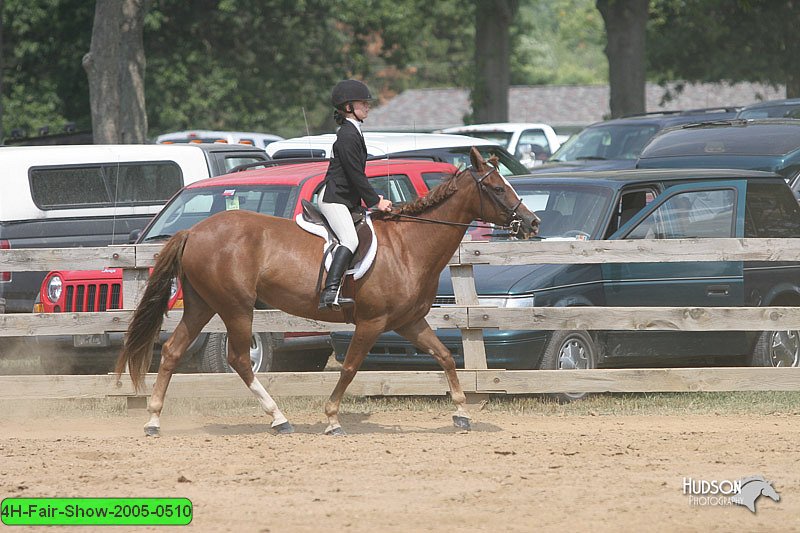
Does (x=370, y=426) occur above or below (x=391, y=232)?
below

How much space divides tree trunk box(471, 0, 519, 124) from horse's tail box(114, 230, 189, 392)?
30.3 meters

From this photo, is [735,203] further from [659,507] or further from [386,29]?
[386,29]

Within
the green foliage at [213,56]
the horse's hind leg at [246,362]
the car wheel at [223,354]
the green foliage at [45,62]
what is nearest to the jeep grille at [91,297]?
the car wheel at [223,354]

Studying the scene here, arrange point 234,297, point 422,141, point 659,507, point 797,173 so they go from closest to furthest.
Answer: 1. point 659,507
2. point 234,297
3. point 797,173
4. point 422,141

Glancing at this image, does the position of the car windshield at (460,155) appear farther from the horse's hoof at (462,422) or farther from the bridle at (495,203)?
the horse's hoof at (462,422)

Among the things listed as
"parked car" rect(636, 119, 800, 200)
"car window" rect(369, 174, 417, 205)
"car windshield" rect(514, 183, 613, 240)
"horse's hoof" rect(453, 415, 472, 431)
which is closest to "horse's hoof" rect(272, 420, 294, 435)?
"horse's hoof" rect(453, 415, 472, 431)

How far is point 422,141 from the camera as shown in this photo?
1781 cm

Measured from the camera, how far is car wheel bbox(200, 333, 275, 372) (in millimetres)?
11883

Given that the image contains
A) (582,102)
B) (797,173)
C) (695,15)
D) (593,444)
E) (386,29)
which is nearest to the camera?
(593,444)

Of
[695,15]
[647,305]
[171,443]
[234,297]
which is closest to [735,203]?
[647,305]

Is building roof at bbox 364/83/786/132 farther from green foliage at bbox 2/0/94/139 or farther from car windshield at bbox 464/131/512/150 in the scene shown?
car windshield at bbox 464/131/512/150

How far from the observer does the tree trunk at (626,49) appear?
3266 cm

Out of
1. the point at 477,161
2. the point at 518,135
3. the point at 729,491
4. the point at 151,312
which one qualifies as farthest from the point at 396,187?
the point at 518,135

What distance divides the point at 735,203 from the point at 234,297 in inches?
201
